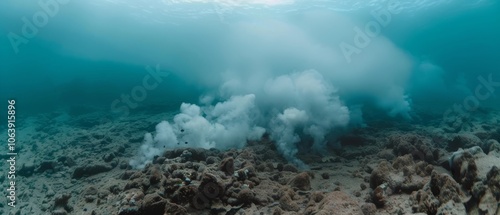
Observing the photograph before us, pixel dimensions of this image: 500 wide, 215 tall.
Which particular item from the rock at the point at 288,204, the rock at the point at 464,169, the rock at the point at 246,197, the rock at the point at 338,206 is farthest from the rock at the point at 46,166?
the rock at the point at 464,169

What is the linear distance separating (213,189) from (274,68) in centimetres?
4189

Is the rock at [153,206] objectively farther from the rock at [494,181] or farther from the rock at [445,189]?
the rock at [494,181]

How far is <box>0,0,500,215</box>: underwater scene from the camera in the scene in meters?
6.96

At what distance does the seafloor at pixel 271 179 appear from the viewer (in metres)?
5.87

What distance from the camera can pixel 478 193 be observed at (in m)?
5.13

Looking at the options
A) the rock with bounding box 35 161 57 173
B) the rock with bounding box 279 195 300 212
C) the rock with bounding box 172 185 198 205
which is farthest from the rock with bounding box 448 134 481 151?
the rock with bounding box 35 161 57 173

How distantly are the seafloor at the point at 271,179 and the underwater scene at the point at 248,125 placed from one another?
49 millimetres

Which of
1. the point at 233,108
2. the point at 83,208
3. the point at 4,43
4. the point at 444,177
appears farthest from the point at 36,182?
the point at 4,43

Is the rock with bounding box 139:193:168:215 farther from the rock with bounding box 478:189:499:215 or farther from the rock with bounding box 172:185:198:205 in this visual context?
the rock with bounding box 478:189:499:215

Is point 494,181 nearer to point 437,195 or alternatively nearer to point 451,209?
point 437,195

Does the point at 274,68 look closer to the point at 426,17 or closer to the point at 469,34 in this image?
the point at 426,17

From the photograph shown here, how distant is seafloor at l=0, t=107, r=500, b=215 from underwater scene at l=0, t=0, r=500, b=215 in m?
0.05

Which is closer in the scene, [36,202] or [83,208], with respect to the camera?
[83,208]

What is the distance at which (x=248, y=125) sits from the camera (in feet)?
61.5
